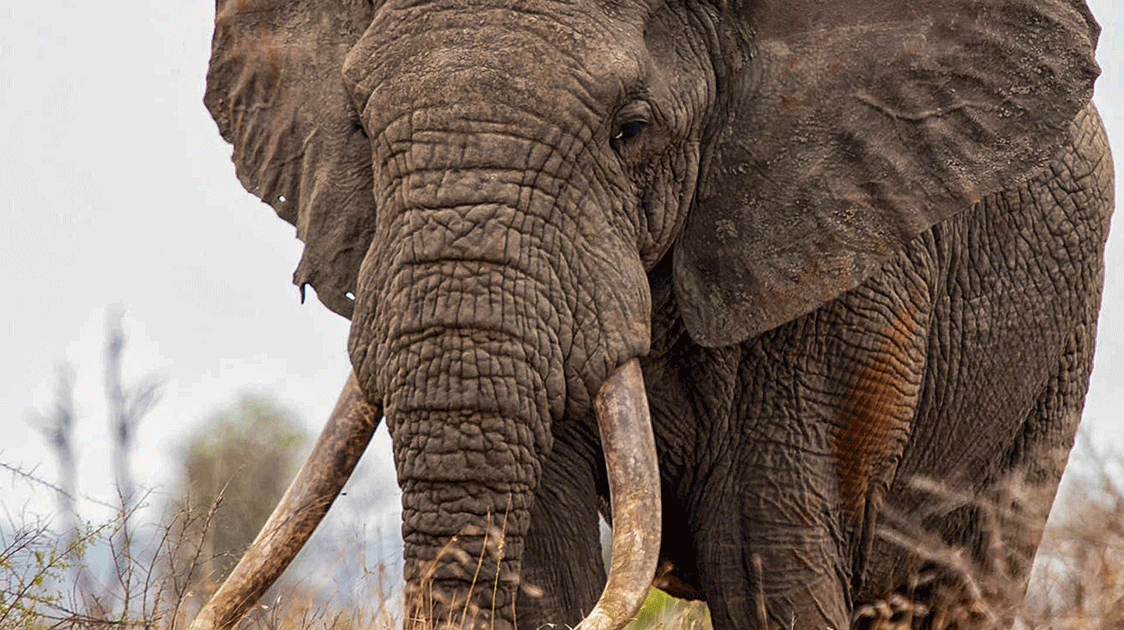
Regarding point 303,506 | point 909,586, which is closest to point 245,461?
point 909,586

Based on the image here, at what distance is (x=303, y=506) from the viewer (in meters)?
5.39

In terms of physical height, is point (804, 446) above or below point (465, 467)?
below

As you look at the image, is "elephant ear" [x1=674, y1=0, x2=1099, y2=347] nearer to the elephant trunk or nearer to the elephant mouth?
the elephant mouth

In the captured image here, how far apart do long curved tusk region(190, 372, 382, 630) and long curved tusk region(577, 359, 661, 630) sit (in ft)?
2.09

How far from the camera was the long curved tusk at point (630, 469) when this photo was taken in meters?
5.07

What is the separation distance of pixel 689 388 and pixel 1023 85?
1298 mm

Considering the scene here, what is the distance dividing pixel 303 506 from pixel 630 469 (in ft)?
2.94

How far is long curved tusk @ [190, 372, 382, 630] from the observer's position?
532 cm

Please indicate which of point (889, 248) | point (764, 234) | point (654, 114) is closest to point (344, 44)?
point (654, 114)

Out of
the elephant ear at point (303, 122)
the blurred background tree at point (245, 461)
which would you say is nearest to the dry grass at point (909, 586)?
the elephant ear at point (303, 122)

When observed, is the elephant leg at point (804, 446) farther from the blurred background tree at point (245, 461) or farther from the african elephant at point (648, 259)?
the blurred background tree at point (245, 461)

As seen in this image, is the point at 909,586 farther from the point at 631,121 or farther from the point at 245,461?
the point at 245,461

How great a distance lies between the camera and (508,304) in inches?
195

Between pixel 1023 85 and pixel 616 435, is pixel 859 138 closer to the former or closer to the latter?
pixel 1023 85
